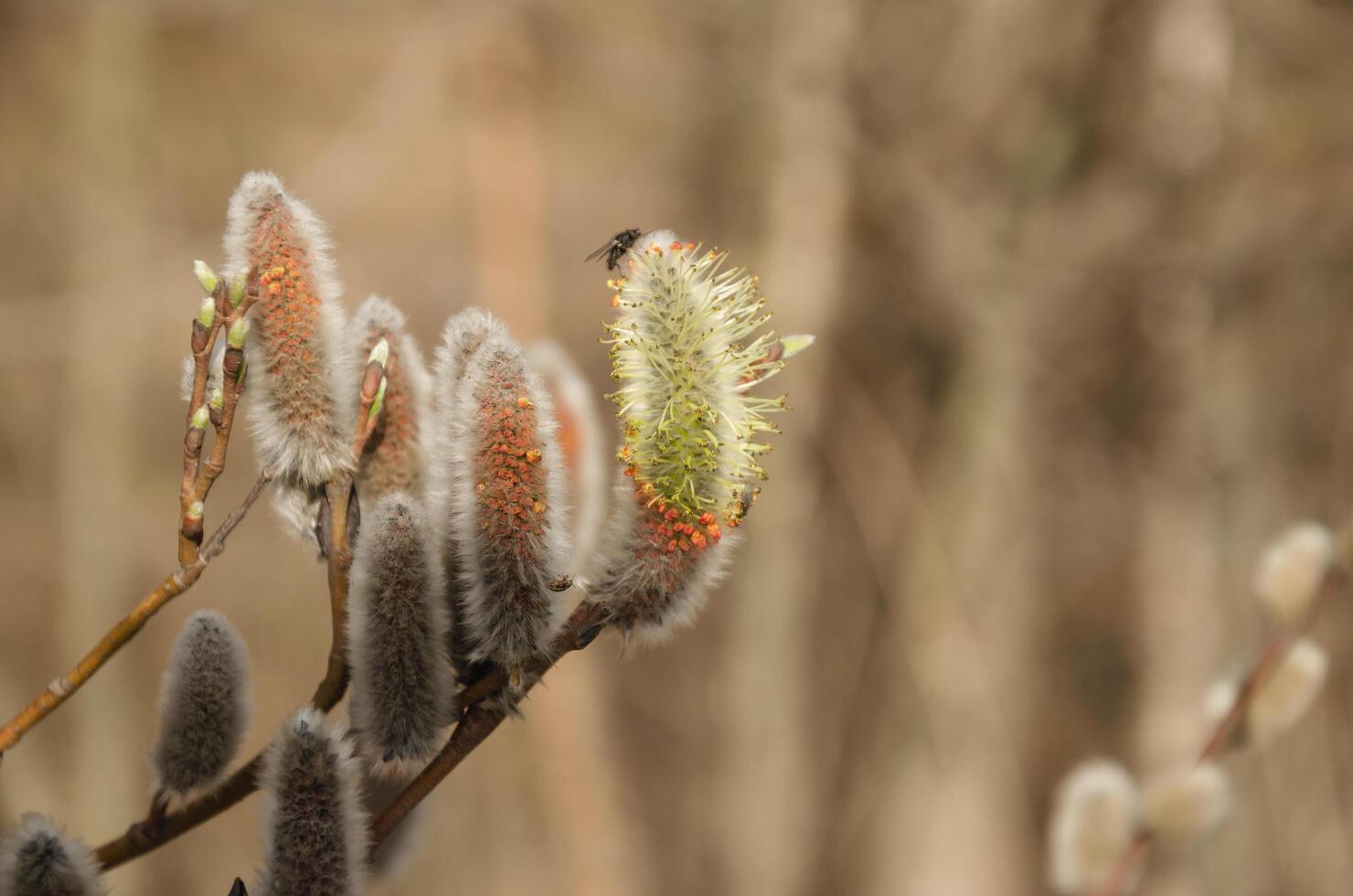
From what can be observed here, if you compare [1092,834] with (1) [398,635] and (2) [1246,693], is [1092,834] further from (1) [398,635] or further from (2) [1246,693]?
(1) [398,635]

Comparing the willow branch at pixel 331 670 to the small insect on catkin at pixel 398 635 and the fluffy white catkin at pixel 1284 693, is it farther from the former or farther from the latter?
the fluffy white catkin at pixel 1284 693

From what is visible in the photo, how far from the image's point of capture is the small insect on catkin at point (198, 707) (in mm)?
1082

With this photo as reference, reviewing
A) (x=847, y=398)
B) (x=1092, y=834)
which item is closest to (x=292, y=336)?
(x=1092, y=834)

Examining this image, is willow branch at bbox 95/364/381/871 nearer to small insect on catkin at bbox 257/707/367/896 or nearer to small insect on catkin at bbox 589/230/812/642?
small insect on catkin at bbox 257/707/367/896

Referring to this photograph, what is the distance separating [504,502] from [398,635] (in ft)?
0.47

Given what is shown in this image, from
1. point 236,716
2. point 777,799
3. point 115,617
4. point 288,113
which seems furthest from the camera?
point 288,113

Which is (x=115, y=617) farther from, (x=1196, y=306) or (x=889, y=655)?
(x=1196, y=306)

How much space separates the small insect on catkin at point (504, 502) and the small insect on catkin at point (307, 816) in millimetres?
157

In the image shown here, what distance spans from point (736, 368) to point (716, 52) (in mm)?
3821

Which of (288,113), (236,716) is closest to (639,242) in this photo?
(236,716)

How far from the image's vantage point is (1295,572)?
1540mm

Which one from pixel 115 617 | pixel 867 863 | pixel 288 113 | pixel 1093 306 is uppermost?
pixel 288 113

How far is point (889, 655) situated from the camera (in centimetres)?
470

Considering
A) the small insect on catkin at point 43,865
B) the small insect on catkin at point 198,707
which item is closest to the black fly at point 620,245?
the small insect on catkin at point 198,707
